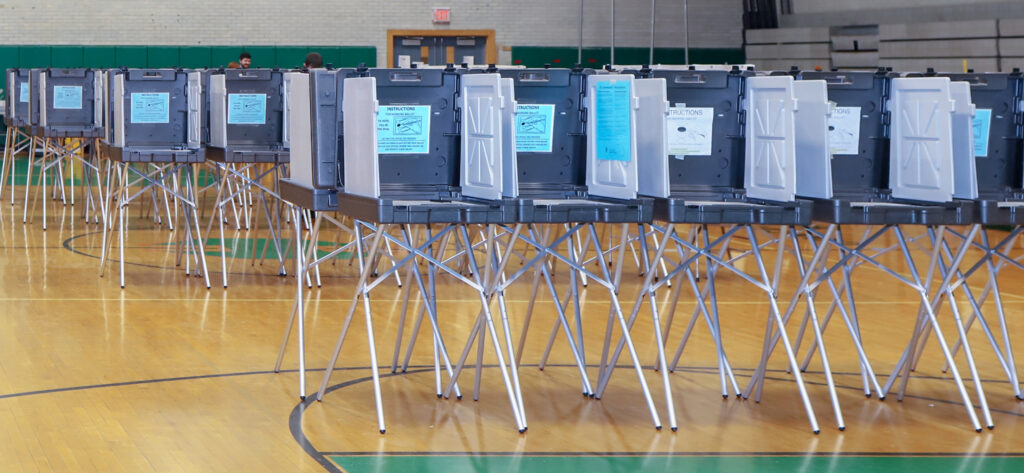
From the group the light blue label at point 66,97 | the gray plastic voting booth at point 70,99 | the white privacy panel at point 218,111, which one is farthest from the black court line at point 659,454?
the light blue label at point 66,97

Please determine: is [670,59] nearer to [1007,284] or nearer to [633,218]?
[1007,284]

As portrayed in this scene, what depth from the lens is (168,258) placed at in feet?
33.6

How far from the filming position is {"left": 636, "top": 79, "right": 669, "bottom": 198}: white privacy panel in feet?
17.0

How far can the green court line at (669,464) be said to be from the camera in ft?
14.9

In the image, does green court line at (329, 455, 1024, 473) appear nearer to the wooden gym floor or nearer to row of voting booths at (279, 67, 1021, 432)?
the wooden gym floor

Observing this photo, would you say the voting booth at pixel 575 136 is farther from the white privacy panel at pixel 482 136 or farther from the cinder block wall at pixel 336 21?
the cinder block wall at pixel 336 21

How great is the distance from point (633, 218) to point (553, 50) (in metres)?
18.2

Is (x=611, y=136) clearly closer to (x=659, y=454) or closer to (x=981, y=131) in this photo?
(x=659, y=454)

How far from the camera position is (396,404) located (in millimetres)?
5480

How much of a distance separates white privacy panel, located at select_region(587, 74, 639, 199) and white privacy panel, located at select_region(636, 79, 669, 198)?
79 mm

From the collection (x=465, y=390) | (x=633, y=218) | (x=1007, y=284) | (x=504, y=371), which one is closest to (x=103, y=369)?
(x=465, y=390)

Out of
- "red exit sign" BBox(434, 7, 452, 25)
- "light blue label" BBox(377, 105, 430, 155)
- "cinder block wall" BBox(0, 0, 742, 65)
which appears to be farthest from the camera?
"red exit sign" BBox(434, 7, 452, 25)

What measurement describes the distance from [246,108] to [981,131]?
495 centimetres

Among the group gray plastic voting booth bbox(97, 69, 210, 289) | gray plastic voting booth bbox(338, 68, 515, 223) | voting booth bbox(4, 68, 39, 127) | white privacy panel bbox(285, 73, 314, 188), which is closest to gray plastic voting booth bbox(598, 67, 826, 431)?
gray plastic voting booth bbox(338, 68, 515, 223)
